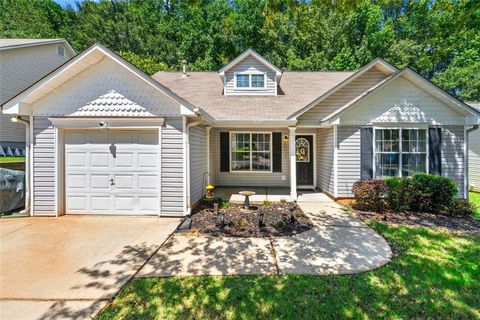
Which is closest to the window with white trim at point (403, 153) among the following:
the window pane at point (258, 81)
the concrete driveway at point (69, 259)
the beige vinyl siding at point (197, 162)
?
the window pane at point (258, 81)

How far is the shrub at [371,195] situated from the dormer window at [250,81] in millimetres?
6328

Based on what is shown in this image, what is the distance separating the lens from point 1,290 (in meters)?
3.46

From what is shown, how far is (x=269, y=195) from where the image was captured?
31.4 feet

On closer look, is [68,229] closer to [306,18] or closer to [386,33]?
[306,18]

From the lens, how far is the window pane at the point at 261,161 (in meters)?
11.0

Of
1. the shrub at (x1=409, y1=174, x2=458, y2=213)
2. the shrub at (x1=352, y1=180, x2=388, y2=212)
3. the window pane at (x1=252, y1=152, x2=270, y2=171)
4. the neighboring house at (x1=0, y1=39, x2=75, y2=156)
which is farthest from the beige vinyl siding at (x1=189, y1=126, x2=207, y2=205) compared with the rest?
the neighboring house at (x1=0, y1=39, x2=75, y2=156)

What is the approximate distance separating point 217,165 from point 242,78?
428 centimetres

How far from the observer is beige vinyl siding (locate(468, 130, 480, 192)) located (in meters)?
11.2

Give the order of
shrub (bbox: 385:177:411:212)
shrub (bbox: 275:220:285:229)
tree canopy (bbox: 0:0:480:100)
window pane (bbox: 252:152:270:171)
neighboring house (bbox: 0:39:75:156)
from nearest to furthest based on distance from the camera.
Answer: shrub (bbox: 275:220:285:229) → shrub (bbox: 385:177:411:212) → window pane (bbox: 252:152:270:171) → neighboring house (bbox: 0:39:75:156) → tree canopy (bbox: 0:0:480:100)

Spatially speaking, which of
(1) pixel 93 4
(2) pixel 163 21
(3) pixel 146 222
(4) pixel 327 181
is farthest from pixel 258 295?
(1) pixel 93 4

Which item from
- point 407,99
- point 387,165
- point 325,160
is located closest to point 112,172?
point 325,160

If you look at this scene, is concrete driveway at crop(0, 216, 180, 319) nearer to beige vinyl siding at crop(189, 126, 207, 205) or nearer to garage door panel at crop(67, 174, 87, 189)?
garage door panel at crop(67, 174, 87, 189)

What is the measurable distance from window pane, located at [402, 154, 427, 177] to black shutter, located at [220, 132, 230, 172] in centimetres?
678

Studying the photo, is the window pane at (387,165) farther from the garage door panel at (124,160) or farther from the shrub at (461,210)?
the garage door panel at (124,160)
